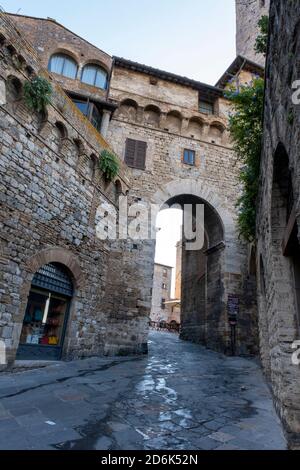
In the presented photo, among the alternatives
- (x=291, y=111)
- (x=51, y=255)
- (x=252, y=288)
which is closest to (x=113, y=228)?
(x=51, y=255)

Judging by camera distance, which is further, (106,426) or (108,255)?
(108,255)

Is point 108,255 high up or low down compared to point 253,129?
down

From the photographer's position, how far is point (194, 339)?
1452 centimetres

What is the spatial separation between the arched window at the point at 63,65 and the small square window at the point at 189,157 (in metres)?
6.05

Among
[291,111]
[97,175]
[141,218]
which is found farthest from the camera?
[141,218]

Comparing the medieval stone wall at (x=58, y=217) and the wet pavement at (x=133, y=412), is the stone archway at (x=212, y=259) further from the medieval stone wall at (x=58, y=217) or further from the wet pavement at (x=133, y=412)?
the wet pavement at (x=133, y=412)

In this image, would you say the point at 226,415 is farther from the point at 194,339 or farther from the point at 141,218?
the point at 194,339

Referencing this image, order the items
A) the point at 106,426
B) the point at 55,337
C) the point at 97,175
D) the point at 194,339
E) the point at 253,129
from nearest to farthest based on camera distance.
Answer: the point at 106,426 < the point at 253,129 < the point at 55,337 < the point at 97,175 < the point at 194,339

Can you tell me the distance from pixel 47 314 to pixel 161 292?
33.0m

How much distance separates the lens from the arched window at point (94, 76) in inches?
534

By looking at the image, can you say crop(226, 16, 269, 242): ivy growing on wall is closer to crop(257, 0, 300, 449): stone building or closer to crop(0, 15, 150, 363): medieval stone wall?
crop(257, 0, 300, 449): stone building

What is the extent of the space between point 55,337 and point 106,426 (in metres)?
4.60

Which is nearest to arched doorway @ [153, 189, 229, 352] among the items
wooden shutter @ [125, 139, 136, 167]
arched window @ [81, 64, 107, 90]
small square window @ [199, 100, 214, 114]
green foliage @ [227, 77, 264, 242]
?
wooden shutter @ [125, 139, 136, 167]

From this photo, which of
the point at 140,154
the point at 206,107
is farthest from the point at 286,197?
the point at 206,107
